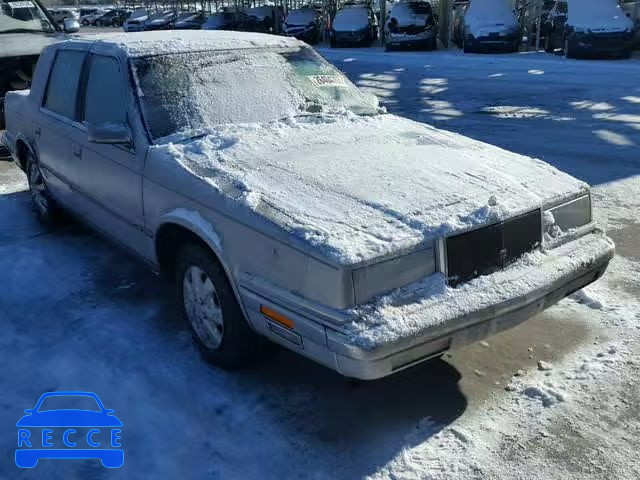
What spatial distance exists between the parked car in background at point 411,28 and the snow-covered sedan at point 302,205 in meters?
19.1

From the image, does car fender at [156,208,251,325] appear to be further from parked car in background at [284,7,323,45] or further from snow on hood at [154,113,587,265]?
parked car in background at [284,7,323,45]

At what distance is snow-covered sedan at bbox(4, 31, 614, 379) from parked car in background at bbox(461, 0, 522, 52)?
17004 mm

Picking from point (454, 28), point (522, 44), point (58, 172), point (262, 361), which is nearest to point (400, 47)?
point (454, 28)

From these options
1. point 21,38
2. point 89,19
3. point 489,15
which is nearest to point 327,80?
point 21,38

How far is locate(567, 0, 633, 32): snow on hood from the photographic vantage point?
1747cm

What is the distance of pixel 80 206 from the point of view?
4.75 m

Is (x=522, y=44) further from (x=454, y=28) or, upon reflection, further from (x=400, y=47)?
(x=400, y=47)

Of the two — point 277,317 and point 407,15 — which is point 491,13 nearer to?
point 407,15

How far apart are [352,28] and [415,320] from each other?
24.0 m

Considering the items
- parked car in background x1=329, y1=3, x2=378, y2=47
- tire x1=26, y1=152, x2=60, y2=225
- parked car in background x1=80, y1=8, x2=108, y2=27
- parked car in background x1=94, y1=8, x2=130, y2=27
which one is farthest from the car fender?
parked car in background x1=80, y1=8, x2=108, y2=27

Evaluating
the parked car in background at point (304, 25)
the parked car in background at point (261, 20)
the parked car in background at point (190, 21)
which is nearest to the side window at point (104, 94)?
the parked car in background at point (304, 25)

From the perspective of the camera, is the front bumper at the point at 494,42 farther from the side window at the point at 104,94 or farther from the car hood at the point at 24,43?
the side window at the point at 104,94

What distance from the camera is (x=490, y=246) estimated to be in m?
3.06

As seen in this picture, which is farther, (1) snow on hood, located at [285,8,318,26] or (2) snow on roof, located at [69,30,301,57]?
(1) snow on hood, located at [285,8,318,26]
